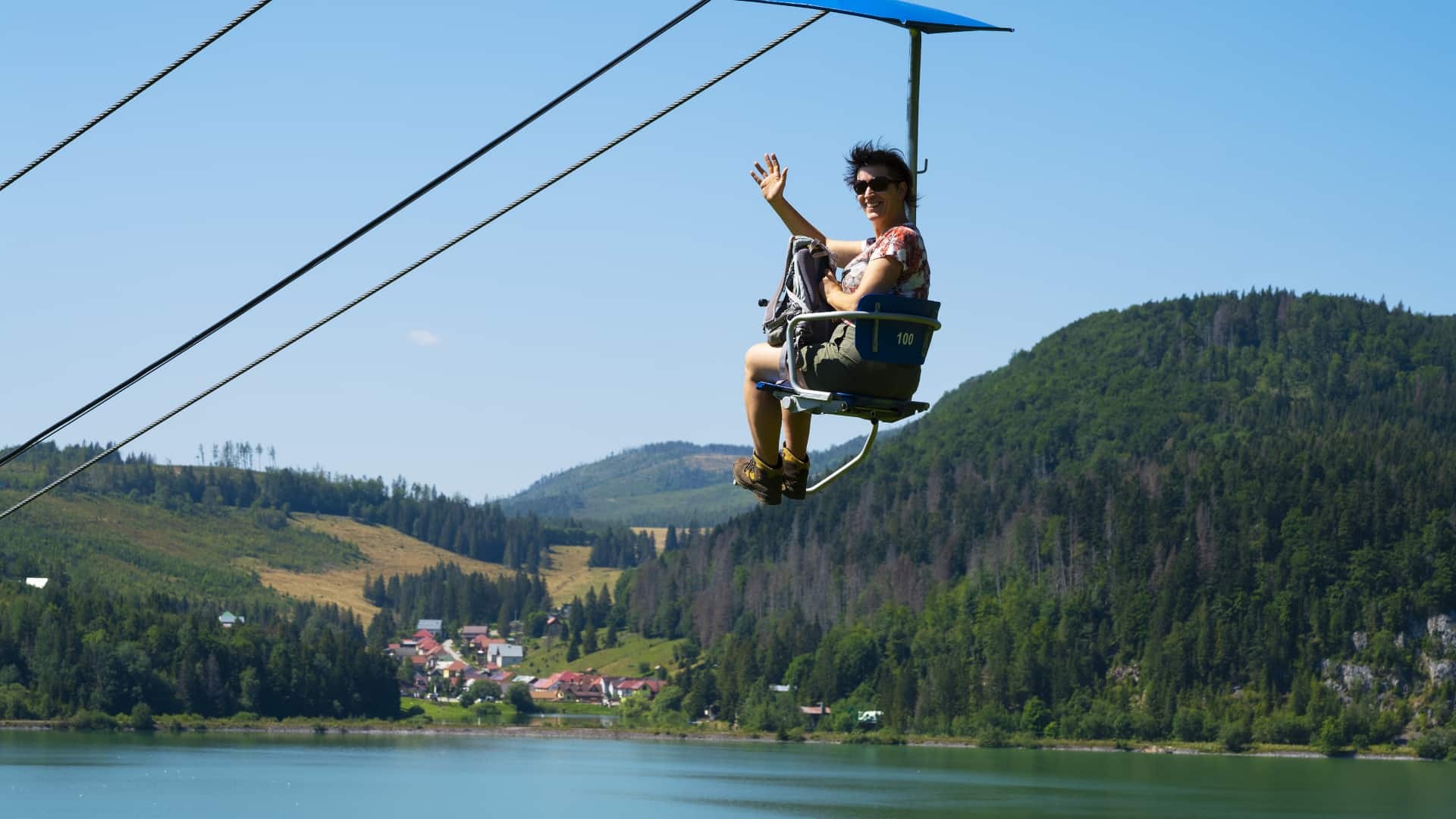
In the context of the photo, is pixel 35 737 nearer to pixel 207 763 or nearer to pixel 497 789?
pixel 207 763

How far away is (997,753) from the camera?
609ft

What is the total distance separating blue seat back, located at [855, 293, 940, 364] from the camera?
8953 mm

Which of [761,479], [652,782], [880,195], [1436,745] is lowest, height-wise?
[652,782]

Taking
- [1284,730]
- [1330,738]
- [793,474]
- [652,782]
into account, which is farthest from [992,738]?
[793,474]

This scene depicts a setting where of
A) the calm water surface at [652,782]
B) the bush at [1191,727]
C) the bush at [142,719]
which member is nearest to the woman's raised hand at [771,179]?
the calm water surface at [652,782]

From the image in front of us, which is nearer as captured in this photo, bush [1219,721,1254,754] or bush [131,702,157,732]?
bush [1219,721,1254,754]

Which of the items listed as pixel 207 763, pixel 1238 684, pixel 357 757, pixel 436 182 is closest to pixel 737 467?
pixel 436 182

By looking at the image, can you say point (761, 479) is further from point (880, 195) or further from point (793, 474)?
point (880, 195)

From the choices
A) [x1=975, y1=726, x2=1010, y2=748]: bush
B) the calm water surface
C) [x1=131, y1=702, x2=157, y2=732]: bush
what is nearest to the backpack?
the calm water surface

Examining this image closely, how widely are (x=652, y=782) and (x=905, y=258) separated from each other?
4964 inches

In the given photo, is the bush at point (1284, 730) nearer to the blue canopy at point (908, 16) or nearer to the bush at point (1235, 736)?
the bush at point (1235, 736)

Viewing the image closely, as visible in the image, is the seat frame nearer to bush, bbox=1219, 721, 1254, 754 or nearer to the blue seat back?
the blue seat back

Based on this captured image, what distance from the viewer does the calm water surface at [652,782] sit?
346 feet

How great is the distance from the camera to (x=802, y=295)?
9.25 m
